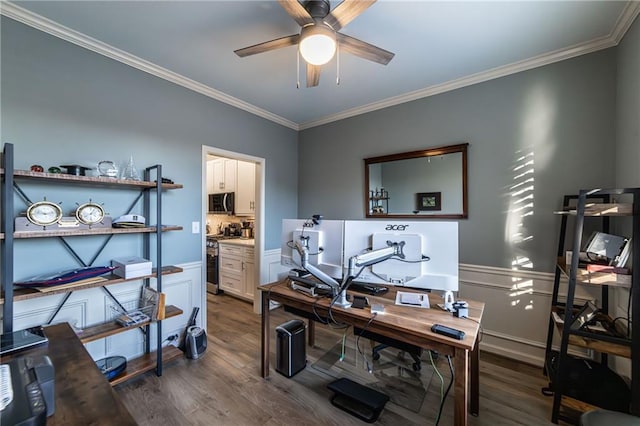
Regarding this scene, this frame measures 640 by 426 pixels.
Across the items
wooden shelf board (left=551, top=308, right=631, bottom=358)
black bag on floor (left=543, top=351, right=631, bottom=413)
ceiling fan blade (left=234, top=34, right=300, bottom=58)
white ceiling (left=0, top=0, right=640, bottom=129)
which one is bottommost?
black bag on floor (left=543, top=351, right=631, bottom=413)

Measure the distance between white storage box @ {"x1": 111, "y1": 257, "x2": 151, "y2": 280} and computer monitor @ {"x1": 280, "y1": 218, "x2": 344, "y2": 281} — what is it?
113 centimetres

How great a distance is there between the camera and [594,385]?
1617 millimetres

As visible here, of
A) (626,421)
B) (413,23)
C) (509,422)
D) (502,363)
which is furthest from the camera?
(502,363)

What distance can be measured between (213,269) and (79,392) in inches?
141

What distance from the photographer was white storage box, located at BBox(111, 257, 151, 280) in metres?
1.89

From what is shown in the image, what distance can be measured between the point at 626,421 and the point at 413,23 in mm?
2385

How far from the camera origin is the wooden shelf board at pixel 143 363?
1.94m

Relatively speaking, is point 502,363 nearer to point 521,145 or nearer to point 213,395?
point 521,145

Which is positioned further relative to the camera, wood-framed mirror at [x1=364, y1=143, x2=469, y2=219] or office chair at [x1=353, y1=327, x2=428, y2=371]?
wood-framed mirror at [x1=364, y1=143, x2=469, y2=219]

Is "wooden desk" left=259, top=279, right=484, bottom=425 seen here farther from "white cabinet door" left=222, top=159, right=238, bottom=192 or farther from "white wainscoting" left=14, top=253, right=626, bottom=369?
"white cabinet door" left=222, top=159, right=238, bottom=192

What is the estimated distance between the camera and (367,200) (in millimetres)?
3262

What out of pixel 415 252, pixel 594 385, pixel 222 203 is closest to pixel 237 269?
pixel 222 203

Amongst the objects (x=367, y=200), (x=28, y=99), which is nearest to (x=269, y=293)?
(x=367, y=200)

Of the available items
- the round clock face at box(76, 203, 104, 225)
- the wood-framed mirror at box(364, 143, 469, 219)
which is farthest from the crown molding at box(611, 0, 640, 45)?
the round clock face at box(76, 203, 104, 225)
